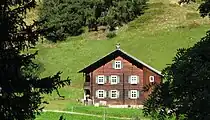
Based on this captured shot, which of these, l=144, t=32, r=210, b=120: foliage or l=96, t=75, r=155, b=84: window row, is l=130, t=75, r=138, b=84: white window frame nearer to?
l=96, t=75, r=155, b=84: window row

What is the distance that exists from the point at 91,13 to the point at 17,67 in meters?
77.8

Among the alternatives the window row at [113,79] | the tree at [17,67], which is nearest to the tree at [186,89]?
the tree at [17,67]

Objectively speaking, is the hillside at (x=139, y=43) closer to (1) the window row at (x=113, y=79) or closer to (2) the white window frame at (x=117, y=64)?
(1) the window row at (x=113, y=79)

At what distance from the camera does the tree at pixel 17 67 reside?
1063cm

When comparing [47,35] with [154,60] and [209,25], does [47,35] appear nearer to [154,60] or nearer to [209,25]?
[154,60]

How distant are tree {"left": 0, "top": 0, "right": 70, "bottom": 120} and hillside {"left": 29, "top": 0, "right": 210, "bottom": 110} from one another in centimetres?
4999

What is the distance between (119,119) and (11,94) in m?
36.4

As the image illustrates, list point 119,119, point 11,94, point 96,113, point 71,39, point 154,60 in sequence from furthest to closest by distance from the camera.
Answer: point 71,39 → point 154,60 → point 96,113 → point 119,119 → point 11,94

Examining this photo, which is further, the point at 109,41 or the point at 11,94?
the point at 109,41

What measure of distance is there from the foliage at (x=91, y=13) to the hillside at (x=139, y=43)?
62.6 inches

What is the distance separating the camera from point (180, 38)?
246 feet

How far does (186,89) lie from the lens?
10672 mm

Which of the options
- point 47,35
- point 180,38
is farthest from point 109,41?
point 47,35

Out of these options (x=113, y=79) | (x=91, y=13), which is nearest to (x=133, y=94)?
(x=113, y=79)
